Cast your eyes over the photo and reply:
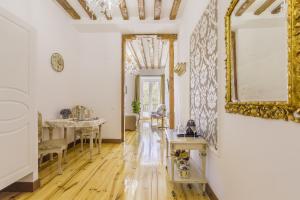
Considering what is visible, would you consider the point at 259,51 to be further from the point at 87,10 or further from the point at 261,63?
the point at 87,10

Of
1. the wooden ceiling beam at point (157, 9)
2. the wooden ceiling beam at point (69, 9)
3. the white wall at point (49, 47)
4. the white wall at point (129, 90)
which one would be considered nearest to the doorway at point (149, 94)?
the white wall at point (129, 90)

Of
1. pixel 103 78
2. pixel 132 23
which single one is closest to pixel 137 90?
pixel 103 78

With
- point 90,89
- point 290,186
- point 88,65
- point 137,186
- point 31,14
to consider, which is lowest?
point 137,186

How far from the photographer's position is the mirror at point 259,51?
3.83ft

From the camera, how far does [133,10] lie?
16.1 feet

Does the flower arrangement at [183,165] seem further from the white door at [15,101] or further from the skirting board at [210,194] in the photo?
the white door at [15,101]

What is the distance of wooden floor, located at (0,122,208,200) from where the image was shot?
8.41ft

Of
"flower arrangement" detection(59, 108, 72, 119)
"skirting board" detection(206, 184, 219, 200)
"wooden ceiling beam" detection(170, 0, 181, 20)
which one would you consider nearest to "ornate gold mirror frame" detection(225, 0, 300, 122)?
"skirting board" detection(206, 184, 219, 200)

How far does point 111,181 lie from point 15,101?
161 centimetres

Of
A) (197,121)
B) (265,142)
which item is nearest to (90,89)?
(197,121)

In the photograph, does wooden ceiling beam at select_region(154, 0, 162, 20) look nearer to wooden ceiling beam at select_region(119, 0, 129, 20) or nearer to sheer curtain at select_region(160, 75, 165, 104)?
wooden ceiling beam at select_region(119, 0, 129, 20)

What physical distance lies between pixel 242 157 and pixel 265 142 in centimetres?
39

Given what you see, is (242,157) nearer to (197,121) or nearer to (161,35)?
(197,121)

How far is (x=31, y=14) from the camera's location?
3684mm
